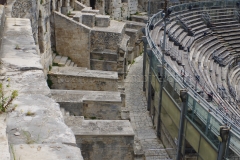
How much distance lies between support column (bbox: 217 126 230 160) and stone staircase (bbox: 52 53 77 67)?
10.6 meters

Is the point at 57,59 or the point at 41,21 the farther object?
the point at 57,59

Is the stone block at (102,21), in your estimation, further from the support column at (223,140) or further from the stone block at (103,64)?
the support column at (223,140)

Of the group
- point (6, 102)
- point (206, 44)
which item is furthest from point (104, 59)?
point (6, 102)

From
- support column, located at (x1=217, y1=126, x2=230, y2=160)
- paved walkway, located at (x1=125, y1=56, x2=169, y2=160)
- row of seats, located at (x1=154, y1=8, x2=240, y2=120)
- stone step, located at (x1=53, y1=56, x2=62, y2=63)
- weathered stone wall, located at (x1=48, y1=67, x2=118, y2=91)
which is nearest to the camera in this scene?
support column, located at (x1=217, y1=126, x2=230, y2=160)

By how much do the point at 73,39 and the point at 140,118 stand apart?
19.7 ft

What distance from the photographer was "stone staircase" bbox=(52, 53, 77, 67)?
1728 centimetres

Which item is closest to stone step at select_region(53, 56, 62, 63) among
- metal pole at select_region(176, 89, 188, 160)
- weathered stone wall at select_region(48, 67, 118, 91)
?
weathered stone wall at select_region(48, 67, 118, 91)

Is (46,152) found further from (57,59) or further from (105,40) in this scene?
(105,40)

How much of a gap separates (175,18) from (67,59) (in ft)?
26.1

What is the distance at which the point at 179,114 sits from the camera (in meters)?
11.4

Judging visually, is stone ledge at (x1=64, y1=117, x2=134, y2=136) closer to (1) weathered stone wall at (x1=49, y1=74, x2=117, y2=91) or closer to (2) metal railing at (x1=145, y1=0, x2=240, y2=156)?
(2) metal railing at (x1=145, y1=0, x2=240, y2=156)

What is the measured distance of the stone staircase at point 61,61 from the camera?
680 inches

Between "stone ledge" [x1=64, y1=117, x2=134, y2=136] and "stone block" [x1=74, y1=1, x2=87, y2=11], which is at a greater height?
"stone block" [x1=74, y1=1, x2=87, y2=11]

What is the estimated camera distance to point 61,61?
17.5m
